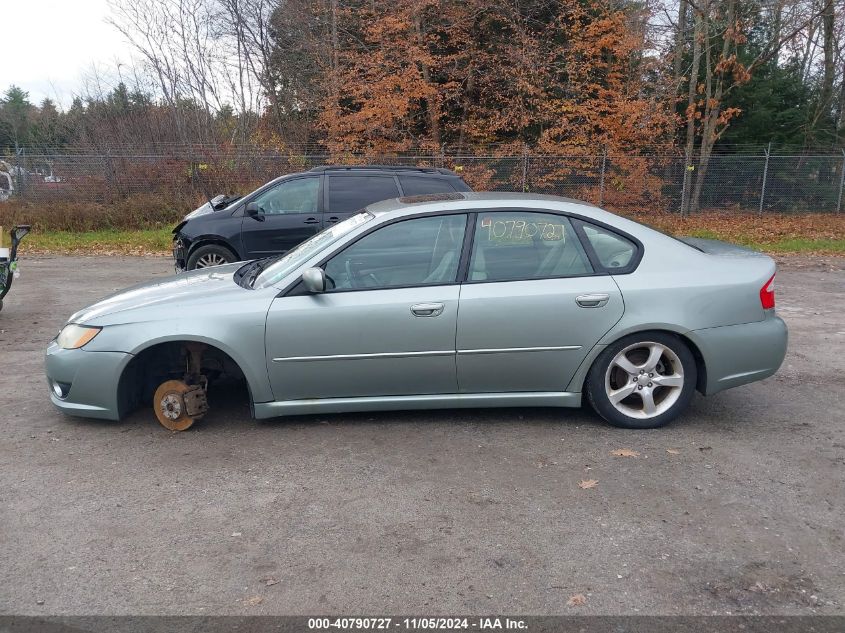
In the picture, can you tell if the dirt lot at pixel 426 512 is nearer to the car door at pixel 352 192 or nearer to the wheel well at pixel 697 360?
the wheel well at pixel 697 360

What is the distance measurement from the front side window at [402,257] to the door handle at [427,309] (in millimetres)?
178

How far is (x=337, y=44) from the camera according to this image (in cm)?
2272

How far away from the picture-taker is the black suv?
392 inches

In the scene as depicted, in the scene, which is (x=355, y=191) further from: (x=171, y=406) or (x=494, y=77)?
(x=494, y=77)

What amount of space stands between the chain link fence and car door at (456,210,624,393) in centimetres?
1568

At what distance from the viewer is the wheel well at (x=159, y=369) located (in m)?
4.75

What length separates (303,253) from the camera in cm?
515

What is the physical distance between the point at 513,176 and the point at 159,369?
1641cm

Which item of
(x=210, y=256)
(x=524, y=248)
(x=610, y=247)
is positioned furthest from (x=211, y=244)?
(x=610, y=247)

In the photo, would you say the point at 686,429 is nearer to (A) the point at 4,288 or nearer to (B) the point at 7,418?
(B) the point at 7,418

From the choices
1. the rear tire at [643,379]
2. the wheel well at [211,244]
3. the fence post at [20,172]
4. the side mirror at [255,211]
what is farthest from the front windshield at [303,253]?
the fence post at [20,172]

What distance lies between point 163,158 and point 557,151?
11438mm

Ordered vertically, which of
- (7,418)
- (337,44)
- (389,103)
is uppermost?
(337,44)

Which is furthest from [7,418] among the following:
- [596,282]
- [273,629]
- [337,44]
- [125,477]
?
[337,44]
